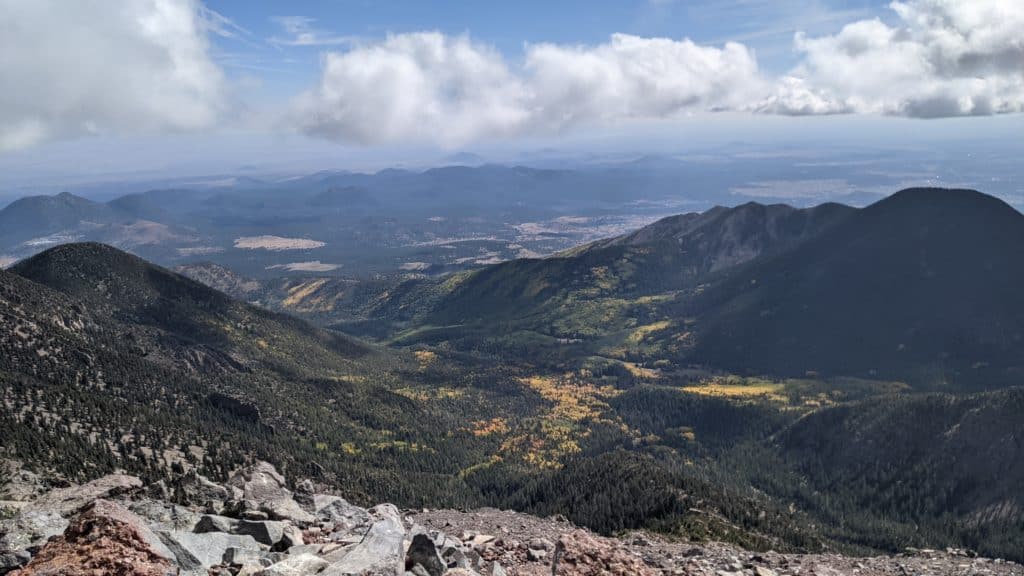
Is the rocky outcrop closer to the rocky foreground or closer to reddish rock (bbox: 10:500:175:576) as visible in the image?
the rocky foreground

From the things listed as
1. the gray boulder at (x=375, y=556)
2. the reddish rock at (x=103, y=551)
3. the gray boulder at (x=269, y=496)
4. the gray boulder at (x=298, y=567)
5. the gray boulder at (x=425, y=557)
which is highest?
the reddish rock at (x=103, y=551)

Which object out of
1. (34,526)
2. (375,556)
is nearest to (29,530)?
(34,526)

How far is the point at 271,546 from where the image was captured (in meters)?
36.4

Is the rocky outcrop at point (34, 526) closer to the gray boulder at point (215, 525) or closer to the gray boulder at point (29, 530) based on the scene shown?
the gray boulder at point (29, 530)

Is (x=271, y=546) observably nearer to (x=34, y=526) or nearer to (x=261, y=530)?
(x=261, y=530)

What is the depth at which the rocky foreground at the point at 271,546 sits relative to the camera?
26.6m

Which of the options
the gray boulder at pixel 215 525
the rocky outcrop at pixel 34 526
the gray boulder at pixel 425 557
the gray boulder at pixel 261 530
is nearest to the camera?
the rocky outcrop at pixel 34 526

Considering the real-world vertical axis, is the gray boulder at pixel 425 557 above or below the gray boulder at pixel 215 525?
above

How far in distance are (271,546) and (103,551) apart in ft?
40.2

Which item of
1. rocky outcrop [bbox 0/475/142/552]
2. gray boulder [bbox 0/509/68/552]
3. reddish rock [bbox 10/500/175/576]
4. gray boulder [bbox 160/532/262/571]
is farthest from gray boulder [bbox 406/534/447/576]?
gray boulder [bbox 0/509/68/552]

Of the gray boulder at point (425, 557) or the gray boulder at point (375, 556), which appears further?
the gray boulder at point (425, 557)

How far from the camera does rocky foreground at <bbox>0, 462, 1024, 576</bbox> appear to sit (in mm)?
26562

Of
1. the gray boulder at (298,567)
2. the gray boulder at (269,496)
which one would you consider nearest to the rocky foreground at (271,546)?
the gray boulder at (298,567)

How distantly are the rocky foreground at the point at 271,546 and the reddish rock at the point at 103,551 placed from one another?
0.05m
